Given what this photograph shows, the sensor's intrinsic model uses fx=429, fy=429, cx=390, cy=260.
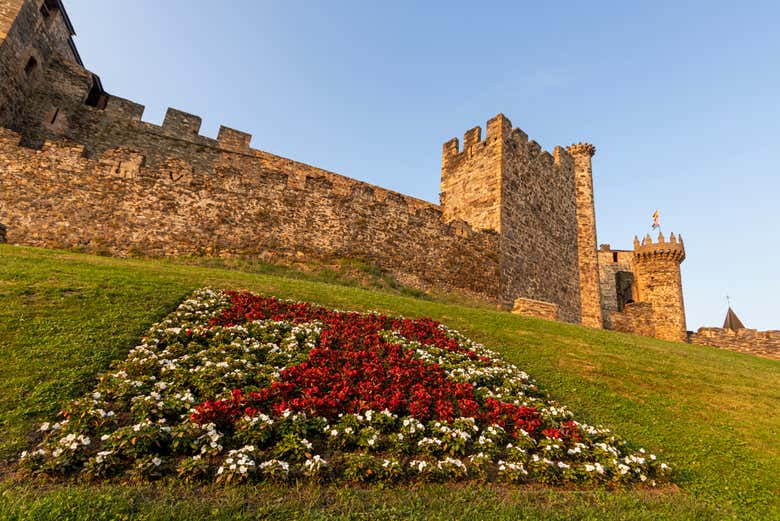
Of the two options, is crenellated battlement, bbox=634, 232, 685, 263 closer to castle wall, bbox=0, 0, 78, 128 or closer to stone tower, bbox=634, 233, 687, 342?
stone tower, bbox=634, 233, 687, 342

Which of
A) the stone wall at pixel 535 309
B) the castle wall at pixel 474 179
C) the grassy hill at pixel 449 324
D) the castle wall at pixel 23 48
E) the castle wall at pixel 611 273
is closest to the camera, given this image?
the grassy hill at pixel 449 324

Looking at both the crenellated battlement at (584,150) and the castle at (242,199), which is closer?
the castle at (242,199)

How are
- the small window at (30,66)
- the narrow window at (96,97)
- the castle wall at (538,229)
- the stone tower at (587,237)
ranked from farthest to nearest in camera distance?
1. the stone tower at (587,237)
2. the castle wall at (538,229)
3. the narrow window at (96,97)
4. the small window at (30,66)

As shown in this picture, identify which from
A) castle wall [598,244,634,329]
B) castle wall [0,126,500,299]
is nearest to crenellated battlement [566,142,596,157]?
castle wall [598,244,634,329]

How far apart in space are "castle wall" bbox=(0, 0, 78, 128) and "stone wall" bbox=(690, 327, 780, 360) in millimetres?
39085

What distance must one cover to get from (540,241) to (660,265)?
18417mm

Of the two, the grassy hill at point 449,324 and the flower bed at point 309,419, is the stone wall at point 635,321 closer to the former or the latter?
the grassy hill at point 449,324

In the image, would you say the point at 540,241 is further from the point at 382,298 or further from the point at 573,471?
the point at 573,471

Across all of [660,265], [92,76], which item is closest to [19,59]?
[92,76]

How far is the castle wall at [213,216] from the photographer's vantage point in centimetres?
1474

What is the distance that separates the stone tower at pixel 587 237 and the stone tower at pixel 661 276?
7.96 metres

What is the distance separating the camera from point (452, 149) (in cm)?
2905

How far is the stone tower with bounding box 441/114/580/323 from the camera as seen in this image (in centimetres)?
2423

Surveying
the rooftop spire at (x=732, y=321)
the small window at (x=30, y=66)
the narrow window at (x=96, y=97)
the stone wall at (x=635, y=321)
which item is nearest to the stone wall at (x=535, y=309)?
the stone wall at (x=635, y=321)
